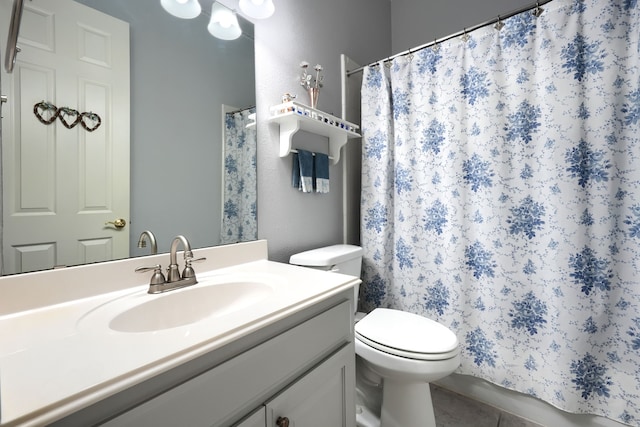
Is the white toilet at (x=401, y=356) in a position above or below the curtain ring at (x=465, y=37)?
below

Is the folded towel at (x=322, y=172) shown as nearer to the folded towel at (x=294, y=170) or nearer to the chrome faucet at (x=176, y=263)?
the folded towel at (x=294, y=170)

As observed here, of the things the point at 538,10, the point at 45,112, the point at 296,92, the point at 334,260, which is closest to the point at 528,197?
the point at 538,10

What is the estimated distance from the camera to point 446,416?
4.72 ft

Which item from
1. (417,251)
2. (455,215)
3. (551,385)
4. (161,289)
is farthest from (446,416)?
(161,289)

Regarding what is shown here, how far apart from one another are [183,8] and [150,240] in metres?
0.85

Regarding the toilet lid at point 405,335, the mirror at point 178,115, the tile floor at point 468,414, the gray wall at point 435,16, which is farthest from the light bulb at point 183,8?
the tile floor at point 468,414

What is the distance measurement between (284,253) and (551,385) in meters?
1.34

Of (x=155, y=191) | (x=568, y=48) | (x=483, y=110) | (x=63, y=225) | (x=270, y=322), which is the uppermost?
(x=568, y=48)

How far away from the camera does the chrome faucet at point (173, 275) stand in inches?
33.8

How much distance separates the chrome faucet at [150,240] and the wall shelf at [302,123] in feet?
2.21

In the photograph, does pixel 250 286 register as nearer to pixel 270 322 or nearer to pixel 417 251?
pixel 270 322

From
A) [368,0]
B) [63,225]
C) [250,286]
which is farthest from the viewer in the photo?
[368,0]

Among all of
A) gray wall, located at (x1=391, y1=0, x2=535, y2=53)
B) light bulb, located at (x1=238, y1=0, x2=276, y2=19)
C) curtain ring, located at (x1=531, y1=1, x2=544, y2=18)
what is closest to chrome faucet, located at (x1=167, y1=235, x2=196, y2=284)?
light bulb, located at (x1=238, y1=0, x2=276, y2=19)

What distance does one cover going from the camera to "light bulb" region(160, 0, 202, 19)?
1.01m
